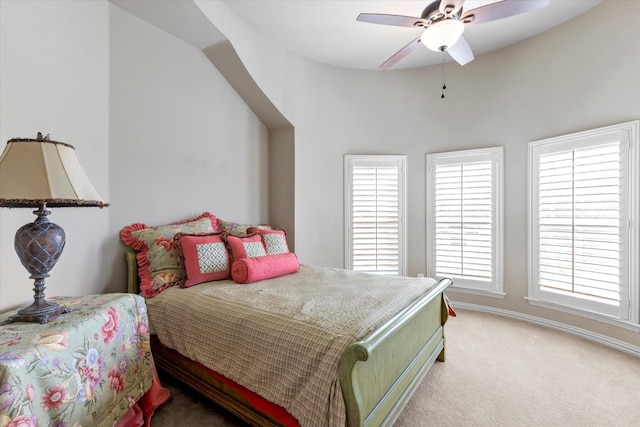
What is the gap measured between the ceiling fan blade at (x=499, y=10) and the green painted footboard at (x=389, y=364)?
196 centimetres

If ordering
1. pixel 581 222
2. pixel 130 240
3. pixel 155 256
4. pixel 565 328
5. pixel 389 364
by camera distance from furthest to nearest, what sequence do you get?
pixel 565 328
pixel 581 222
pixel 130 240
pixel 155 256
pixel 389 364

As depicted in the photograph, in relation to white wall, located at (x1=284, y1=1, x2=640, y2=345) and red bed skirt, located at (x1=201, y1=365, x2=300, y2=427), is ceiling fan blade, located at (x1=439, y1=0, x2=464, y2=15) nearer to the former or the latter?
white wall, located at (x1=284, y1=1, x2=640, y2=345)

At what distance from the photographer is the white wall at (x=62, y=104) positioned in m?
1.71

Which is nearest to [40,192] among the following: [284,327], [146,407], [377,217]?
[284,327]

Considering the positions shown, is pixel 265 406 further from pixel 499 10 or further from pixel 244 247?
pixel 499 10

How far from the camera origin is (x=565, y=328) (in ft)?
10.3

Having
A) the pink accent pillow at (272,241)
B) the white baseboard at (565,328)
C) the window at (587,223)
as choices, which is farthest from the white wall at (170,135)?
the window at (587,223)

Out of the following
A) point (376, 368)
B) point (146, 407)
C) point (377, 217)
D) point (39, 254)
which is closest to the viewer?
point (39, 254)

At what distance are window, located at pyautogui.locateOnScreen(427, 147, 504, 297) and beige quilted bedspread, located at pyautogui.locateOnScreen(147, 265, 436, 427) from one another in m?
1.70

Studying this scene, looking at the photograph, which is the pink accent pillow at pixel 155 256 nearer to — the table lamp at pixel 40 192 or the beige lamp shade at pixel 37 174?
the table lamp at pixel 40 192

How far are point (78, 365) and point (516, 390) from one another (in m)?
2.66

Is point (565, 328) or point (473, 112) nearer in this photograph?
point (565, 328)

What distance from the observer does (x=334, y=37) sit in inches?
134

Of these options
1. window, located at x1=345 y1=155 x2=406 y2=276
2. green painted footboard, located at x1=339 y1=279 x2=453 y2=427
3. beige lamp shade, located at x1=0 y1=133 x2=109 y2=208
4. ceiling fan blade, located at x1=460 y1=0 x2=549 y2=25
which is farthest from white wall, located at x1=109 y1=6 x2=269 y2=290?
ceiling fan blade, located at x1=460 y1=0 x2=549 y2=25
